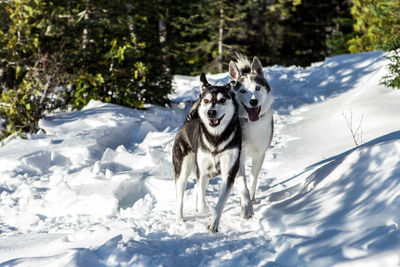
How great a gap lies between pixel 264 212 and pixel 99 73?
7382mm

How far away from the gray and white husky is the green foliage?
4.78 m

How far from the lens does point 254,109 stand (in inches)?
160

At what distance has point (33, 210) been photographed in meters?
5.44

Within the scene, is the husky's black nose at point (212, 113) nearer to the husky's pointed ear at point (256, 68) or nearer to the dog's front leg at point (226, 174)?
the dog's front leg at point (226, 174)

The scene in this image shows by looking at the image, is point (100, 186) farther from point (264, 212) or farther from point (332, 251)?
point (332, 251)

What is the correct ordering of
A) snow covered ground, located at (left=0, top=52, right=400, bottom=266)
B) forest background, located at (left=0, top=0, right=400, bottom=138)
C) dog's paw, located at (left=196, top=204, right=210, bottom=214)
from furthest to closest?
forest background, located at (left=0, top=0, right=400, bottom=138) → dog's paw, located at (left=196, top=204, right=210, bottom=214) → snow covered ground, located at (left=0, top=52, right=400, bottom=266)

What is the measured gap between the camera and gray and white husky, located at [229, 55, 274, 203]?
13.3ft

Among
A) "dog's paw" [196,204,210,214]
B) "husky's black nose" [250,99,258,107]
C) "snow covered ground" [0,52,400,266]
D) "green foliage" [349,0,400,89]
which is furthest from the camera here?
"green foliage" [349,0,400,89]

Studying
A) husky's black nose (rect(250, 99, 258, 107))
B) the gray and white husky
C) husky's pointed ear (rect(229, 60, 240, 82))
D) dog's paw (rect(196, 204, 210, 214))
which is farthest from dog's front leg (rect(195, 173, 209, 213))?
husky's pointed ear (rect(229, 60, 240, 82))

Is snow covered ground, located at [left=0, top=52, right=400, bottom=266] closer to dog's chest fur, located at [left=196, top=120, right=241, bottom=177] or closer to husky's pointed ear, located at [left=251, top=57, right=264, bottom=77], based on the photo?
dog's chest fur, located at [left=196, top=120, right=241, bottom=177]

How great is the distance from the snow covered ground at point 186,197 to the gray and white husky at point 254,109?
0.63m

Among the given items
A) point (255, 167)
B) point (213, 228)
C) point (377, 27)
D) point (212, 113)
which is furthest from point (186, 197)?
point (377, 27)

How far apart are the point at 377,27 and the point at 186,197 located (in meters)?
6.54

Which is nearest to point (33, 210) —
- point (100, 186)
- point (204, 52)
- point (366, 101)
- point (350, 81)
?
point (100, 186)
